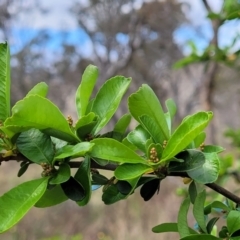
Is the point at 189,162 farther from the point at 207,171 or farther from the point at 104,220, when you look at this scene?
the point at 104,220

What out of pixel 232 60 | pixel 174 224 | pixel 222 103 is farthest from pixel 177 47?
pixel 174 224

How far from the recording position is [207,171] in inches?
13.9

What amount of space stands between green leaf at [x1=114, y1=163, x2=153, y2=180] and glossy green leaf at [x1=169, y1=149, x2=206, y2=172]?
0.03 metres

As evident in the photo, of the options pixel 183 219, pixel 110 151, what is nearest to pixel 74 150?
pixel 110 151

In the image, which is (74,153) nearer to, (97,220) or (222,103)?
(97,220)

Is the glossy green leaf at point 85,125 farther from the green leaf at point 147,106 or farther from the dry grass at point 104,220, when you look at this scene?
the dry grass at point 104,220

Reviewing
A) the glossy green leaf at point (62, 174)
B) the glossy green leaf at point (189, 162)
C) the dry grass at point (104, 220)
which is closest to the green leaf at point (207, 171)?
the glossy green leaf at point (189, 162)

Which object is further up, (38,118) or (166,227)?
(38,118)

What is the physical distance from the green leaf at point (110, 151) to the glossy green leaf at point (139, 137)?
0.03 metres

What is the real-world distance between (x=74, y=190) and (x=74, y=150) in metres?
0.05

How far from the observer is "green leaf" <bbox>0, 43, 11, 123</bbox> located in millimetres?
363

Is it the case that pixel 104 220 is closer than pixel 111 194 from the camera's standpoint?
No

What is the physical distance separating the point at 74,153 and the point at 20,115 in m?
0.06

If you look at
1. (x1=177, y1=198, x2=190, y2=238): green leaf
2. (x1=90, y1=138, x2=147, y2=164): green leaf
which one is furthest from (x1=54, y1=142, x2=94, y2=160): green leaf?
(x1=177, y1=198, x2=190, y2=238): green leaf
